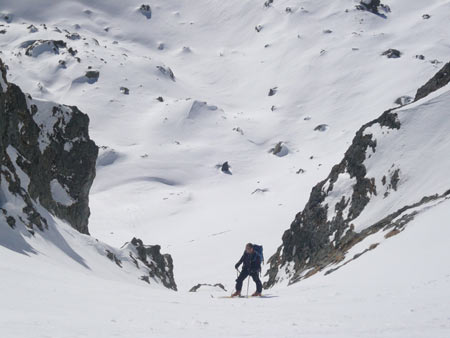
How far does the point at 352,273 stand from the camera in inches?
677

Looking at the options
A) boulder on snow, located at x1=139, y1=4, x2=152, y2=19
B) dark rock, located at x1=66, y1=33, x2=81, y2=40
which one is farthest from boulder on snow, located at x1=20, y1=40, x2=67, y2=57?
boulder on snow, located at x1=139, y1=4, x2=152, y2=19

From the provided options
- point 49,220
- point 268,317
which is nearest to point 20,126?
point 49,220

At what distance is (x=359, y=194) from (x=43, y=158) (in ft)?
64.4

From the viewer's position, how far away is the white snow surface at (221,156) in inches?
391

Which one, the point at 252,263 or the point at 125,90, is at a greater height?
the point at 125,90

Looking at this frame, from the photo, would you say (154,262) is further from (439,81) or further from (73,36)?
(73,36)

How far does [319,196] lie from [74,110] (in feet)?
60.2

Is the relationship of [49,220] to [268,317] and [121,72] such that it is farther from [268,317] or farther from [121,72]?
[121,72]

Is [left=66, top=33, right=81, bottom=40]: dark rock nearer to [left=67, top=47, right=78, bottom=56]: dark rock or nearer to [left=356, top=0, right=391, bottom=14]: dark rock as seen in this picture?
[left=67, top=47, right=78, bottom=56]: dark rock

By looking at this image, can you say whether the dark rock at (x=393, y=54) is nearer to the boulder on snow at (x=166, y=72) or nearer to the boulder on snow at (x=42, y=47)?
the boulder on snow at (x=166, y=72)

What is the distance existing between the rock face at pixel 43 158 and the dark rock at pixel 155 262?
499cm

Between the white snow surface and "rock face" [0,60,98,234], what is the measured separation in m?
1.51

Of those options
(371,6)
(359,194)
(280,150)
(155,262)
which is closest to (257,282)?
(359,194)

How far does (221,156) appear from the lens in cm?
10425
